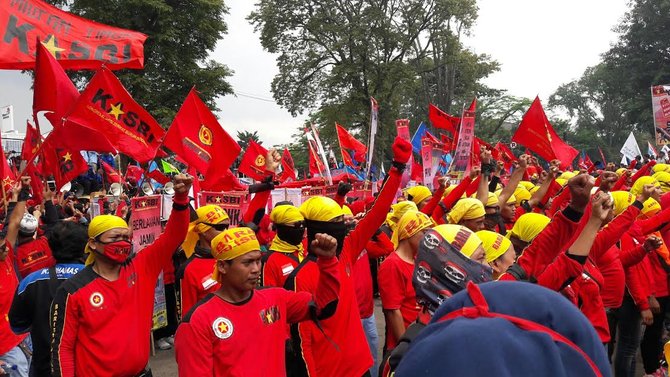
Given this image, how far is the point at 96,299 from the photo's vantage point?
3.76m

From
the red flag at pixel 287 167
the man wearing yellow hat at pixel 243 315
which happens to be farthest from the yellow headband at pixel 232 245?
the red flag at pixel 287 167

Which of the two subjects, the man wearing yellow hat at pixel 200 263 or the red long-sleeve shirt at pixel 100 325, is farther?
the man wearing yellow hat at pixel 200 263

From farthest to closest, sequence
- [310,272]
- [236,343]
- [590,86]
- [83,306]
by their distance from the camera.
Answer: [590,86], [310,272], [83,306], [236,343]

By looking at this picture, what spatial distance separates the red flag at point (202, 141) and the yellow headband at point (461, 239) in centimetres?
496

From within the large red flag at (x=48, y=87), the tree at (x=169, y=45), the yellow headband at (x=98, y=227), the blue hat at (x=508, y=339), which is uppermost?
the tree at (x=169, y=45)

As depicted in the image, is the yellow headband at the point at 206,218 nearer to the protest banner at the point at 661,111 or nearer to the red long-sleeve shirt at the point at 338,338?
the red long-sleeve shirt at the point at 338,338

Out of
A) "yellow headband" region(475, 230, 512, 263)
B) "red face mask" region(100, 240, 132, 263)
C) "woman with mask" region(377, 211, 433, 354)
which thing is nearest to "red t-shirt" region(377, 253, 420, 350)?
"woman with mask" region(377, 211, 433, 354)

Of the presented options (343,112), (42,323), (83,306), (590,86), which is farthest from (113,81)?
(590,86)

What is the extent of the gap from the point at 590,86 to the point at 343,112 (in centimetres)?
4664

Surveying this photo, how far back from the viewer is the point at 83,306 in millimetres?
3697

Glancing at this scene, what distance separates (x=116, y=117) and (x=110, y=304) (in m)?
3.49

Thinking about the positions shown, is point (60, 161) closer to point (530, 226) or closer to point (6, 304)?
point (6, 304)

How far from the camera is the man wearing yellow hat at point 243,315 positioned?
10.3ft

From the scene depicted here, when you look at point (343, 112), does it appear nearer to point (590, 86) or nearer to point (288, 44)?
point (288, 44)
